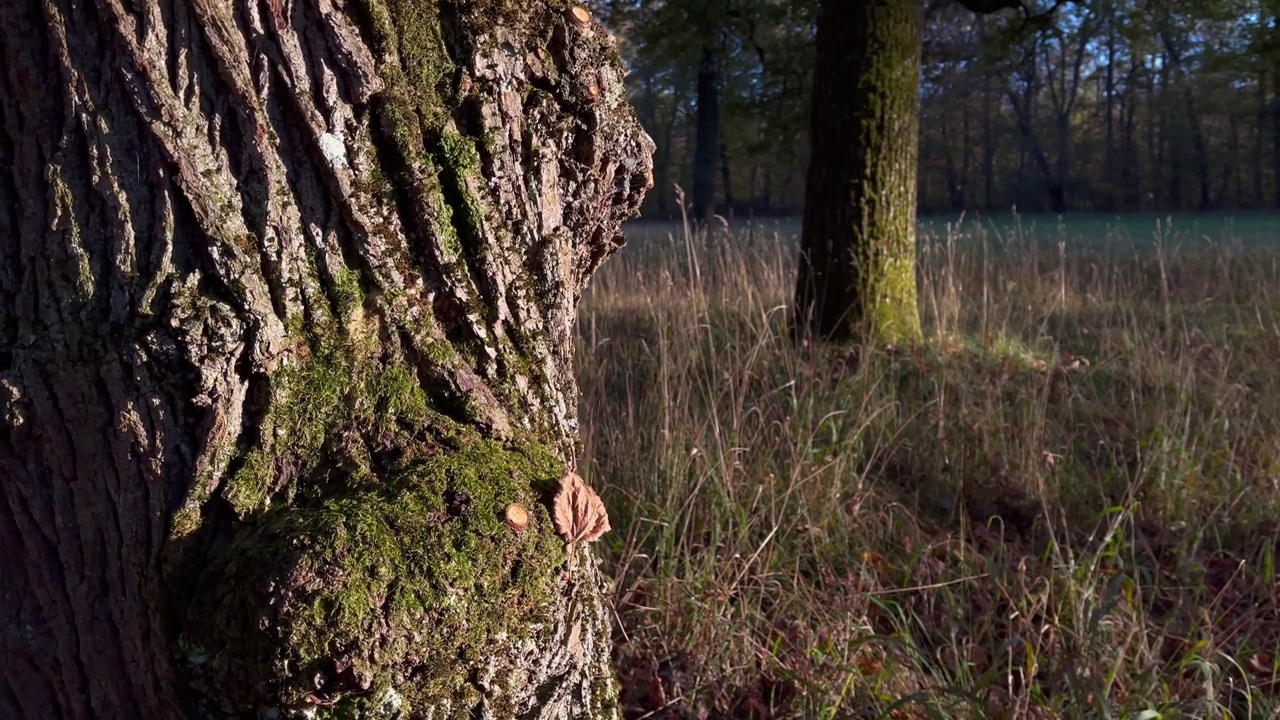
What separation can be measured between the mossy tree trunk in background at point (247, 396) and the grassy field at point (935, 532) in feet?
3.39

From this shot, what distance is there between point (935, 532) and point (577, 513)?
2081 mm

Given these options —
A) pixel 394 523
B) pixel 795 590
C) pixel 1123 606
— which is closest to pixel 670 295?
pixel 795 590

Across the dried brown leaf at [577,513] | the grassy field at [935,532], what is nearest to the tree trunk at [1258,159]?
the grassy field at [935,532]

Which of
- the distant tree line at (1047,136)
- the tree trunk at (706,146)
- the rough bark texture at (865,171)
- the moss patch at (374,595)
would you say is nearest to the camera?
the moss patch at (374,595)

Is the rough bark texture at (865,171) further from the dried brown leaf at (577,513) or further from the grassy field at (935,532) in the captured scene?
the dried brown leaf at (577,513)

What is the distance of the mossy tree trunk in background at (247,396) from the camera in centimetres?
114

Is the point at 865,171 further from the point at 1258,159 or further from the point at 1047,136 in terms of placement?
the point at 1047,136

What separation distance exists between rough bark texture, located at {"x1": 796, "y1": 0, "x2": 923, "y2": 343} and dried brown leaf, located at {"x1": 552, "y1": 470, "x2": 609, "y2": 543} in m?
3.67

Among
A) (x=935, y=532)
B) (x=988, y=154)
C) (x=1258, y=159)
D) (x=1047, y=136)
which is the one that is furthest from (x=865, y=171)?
(x=1047, y=136)

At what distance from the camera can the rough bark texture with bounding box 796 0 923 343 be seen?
491cm

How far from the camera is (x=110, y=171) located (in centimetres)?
120

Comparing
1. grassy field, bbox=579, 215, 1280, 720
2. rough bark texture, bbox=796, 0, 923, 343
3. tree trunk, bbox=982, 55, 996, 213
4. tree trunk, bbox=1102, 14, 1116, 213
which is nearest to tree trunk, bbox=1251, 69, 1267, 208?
tree trunk, bbox=1102, 14, 1116, 213

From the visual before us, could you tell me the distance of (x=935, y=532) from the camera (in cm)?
306

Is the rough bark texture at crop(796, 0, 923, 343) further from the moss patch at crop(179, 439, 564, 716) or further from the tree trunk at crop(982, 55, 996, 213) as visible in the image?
the tree trunk at crop(982, 55, 996, 213)
